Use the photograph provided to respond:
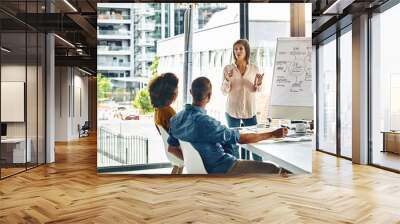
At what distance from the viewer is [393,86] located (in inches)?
287

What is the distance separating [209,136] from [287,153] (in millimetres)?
1358

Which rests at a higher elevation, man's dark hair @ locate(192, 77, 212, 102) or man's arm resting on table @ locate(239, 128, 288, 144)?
man's dark hair @ locate(192, 77, 212, 102)

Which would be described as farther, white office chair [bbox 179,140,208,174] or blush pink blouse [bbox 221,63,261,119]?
blush pink blouse [bbox 221,63,261,119]

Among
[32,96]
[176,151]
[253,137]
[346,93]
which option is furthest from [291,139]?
[32,96]

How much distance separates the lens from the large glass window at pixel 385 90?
23.6 feet

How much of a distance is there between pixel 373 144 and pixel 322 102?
3.18 m

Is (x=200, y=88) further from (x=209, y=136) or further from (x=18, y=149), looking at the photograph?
(x=18, y=149)

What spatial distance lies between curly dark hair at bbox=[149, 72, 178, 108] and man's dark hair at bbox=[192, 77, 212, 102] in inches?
12.4

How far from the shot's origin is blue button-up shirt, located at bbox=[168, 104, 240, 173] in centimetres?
650

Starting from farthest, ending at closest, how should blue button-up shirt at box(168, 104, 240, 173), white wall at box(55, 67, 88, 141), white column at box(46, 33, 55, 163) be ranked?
1. white wall at box(55, 67, 88, 141)
2. white column at box(46, 33, 55, 163)
3. blue button-up shirt at box(168, 104, 240, 173)

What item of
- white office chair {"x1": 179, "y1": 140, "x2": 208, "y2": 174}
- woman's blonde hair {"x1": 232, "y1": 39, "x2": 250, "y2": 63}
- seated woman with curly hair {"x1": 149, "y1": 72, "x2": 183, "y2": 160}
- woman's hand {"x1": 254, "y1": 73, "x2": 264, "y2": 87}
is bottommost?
white office chair {"x1": 179, "y1": 140, "x2": 208, "y2": 174}

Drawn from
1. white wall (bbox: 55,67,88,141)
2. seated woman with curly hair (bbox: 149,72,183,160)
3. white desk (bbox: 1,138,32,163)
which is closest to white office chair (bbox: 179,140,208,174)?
seated woman with curly hair (bbox: 149,72,183,160)

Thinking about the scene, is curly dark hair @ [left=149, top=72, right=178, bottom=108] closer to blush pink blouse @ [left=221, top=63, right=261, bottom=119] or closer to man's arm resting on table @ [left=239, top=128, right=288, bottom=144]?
blush pink blouse @ [left=221, top=63, right=261, bottom=119]

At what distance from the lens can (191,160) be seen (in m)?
6.55
